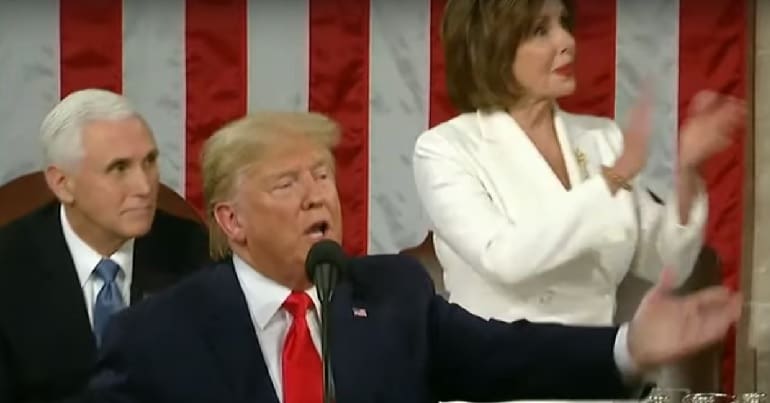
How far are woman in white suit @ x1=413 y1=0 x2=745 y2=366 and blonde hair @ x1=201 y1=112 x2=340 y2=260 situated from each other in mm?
316

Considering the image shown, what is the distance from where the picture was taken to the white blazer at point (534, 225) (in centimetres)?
178

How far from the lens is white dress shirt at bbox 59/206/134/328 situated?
1.89 meters

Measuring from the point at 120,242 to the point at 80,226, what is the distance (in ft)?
0.18

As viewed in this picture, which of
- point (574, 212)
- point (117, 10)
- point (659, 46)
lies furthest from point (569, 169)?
point (117, 10)

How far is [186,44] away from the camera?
2.19 m

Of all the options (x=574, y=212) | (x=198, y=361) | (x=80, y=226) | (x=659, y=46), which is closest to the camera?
(x=198, y=361)

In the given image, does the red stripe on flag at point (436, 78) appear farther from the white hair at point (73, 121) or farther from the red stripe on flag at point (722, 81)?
the white hair at point (73, 121)

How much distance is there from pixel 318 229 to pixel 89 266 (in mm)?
510

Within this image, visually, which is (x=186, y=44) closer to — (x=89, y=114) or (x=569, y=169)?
(x=89, y=114)

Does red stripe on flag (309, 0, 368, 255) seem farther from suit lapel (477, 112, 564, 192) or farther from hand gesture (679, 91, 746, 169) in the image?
hand gesture (679, 91, 746, 169)

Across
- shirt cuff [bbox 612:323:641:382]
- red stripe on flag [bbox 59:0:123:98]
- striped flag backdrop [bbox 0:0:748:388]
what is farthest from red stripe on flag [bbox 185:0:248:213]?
shirt cuff [bbox 612:323:641:382]

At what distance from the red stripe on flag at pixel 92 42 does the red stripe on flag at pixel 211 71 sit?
0.34 feet

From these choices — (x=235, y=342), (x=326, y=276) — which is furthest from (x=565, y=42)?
(x=326, y=276)

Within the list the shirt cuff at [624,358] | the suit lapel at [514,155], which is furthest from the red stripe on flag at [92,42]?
the shirt cuff at [624,358]
